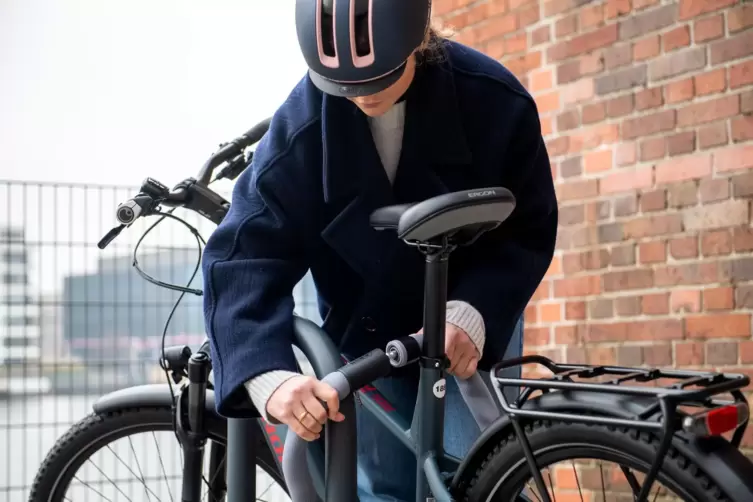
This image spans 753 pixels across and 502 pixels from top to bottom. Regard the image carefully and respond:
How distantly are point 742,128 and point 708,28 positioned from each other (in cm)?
26

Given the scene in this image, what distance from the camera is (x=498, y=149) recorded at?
1207mm

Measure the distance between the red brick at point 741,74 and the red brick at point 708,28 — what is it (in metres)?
0.09

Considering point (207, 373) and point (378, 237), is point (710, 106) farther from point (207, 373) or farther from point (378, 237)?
point (207, 373)

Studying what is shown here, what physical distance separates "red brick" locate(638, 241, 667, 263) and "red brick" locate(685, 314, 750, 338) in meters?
0.17

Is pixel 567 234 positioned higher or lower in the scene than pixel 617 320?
higher

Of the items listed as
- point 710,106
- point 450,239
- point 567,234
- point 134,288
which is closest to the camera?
point 450,239

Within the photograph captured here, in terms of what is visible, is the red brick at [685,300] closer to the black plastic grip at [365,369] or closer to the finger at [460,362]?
the finger at [460,362]

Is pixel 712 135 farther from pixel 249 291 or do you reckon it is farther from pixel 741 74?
pixel 249 291

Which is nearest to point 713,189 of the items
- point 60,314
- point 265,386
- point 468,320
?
point 468,320

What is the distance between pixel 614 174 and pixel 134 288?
1649 millimetres

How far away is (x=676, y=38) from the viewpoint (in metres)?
2.14

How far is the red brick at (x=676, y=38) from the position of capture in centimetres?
212

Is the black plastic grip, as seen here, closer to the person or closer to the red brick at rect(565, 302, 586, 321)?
the person

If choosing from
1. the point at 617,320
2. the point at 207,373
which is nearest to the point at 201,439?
the point at 207,373
